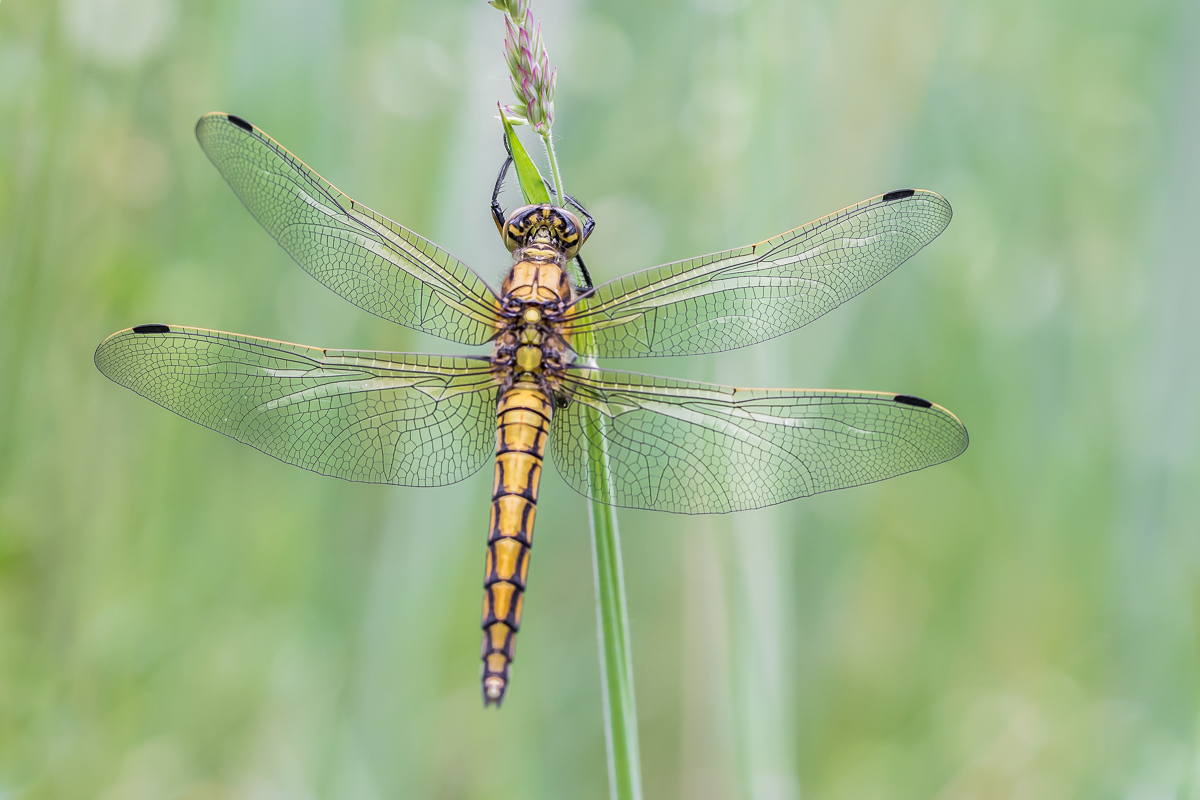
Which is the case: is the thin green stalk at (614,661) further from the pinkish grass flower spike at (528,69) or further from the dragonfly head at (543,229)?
the dragonfly head at (543,229)

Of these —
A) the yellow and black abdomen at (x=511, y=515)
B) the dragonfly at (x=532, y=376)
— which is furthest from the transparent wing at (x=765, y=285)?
the yellow and black abdomen at (x=511, y=515)

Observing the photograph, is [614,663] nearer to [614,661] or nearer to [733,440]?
[614,661]

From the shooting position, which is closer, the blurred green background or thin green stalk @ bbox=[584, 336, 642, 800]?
thin green stalk @ bbox=[584, 336, 642, 800]

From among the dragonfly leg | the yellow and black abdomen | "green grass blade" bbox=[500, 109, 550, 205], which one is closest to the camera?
"green grass blade" bbox=[500, 109, 550, 205]

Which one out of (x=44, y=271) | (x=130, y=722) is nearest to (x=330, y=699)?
(x=130, y=722)

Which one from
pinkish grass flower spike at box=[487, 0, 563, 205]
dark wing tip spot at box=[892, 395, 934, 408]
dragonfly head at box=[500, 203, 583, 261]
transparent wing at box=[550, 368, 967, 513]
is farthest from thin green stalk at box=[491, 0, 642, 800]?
dark wing tip spot at box=[892, 395, 934, 408]

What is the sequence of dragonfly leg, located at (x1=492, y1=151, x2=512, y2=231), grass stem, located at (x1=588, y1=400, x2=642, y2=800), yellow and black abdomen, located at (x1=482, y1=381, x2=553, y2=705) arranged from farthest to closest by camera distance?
1. dragonfly leg, located at (x1=492, y1=151, x2=512, y2=231)
2. yellow and black abdomen, located at (x1=482, y1=381, x2=553, y2=705)
3. grass stem, located at (x1=588, y1=400, x2=642, y2=800)

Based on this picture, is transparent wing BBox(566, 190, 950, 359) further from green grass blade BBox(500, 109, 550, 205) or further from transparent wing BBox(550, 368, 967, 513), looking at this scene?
green grass blade BBox(500, 109, 550, 205)
